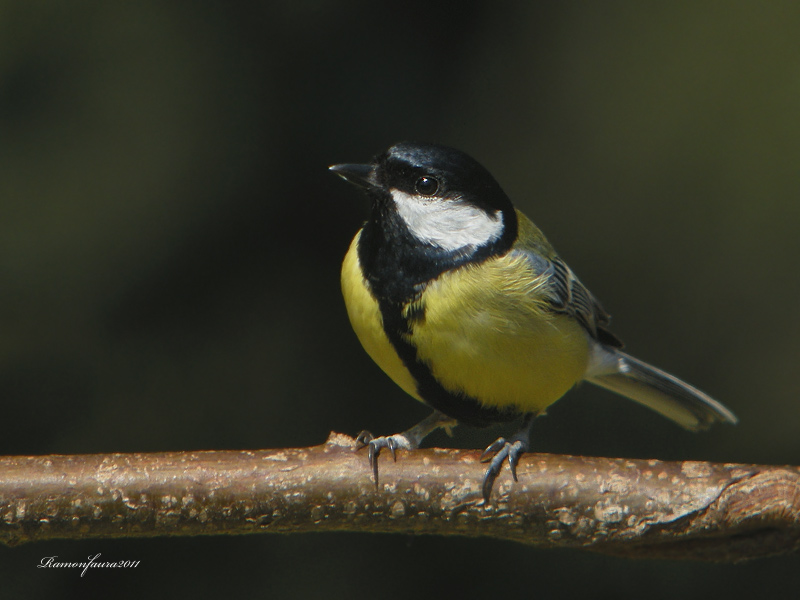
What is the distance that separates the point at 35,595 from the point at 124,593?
20 centimetres

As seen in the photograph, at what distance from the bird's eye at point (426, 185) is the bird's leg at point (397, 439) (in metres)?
0.45

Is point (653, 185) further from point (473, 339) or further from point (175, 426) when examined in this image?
point (175, 426)

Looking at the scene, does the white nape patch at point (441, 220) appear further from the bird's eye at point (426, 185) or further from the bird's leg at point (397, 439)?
the bird's leg at point (397, 439)

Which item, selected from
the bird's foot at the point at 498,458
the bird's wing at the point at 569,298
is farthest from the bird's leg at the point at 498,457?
the bird's wing at the point at 569,298

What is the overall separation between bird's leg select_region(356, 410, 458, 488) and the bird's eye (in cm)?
45

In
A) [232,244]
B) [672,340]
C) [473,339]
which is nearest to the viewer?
[473,339]

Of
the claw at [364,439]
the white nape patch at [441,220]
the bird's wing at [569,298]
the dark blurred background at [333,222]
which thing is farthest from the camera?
the dark blurred background at [333,222]

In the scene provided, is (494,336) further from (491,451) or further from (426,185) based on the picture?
(426,185)

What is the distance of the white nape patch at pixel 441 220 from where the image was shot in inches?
59.8

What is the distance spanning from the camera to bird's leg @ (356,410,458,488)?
1.34m

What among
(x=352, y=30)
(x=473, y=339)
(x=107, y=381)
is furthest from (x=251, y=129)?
(x=473, y=339)

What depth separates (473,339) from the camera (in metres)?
1.44

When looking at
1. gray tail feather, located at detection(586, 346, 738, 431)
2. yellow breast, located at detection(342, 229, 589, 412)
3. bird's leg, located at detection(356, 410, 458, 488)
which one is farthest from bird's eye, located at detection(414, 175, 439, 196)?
gray tail feather, located at detection(586, 346, 738, 431)

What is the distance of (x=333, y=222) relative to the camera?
224 centimetres
